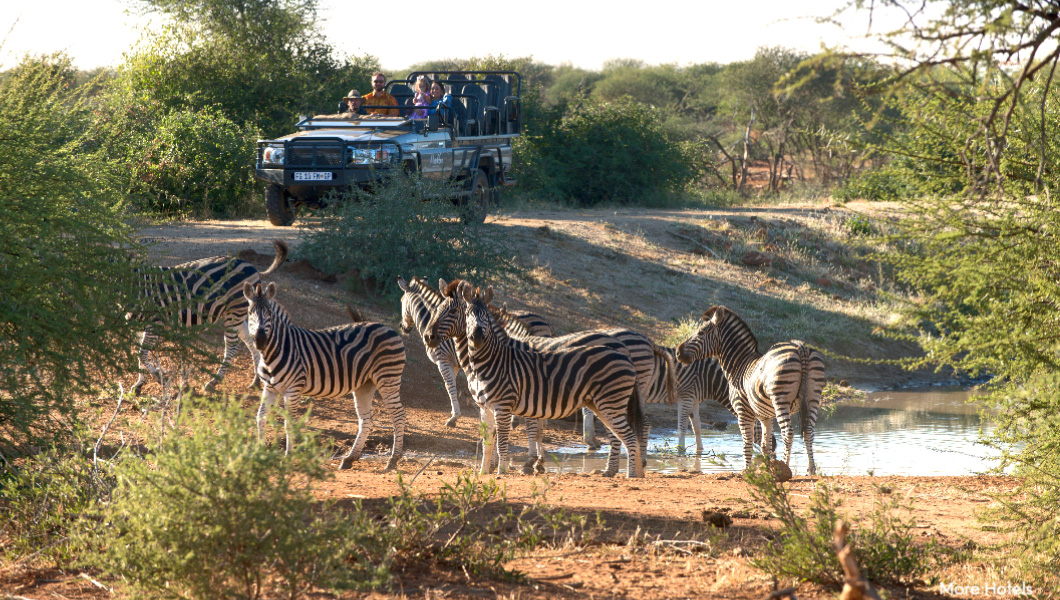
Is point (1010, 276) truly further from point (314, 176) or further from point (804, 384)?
point (314, 176)

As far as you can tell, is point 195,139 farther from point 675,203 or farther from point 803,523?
point 803,523

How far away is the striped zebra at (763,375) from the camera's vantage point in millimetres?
9055

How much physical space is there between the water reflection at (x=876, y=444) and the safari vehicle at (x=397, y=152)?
5890 millimetres

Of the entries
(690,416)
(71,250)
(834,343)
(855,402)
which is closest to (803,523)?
(71,250)

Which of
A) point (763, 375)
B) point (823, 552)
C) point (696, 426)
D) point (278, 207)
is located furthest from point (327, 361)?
point (278, 207)

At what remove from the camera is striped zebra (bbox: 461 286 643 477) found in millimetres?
8148

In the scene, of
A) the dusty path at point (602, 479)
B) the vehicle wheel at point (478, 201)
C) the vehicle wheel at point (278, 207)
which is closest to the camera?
the dusty path at point (602, 479)

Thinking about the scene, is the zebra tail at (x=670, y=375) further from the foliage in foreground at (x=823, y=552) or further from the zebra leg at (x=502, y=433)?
the foliage in foreground at (x=823, y=552)

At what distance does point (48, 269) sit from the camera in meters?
6.15

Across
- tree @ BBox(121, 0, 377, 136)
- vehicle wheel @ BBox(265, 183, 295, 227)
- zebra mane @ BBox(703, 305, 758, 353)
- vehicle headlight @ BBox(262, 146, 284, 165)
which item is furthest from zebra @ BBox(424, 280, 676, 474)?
tree @ BBox(121, 0, 377, 136)

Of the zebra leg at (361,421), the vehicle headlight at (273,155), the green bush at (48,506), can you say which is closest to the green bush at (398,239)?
the vehicle headlight at (273,155)

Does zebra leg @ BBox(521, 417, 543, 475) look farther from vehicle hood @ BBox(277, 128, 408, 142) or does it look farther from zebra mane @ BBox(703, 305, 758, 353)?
vehicle hood @ BBox(277, 128, 408, 142)

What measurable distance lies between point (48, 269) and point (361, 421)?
11.8ft

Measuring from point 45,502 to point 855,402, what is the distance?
12.6m
